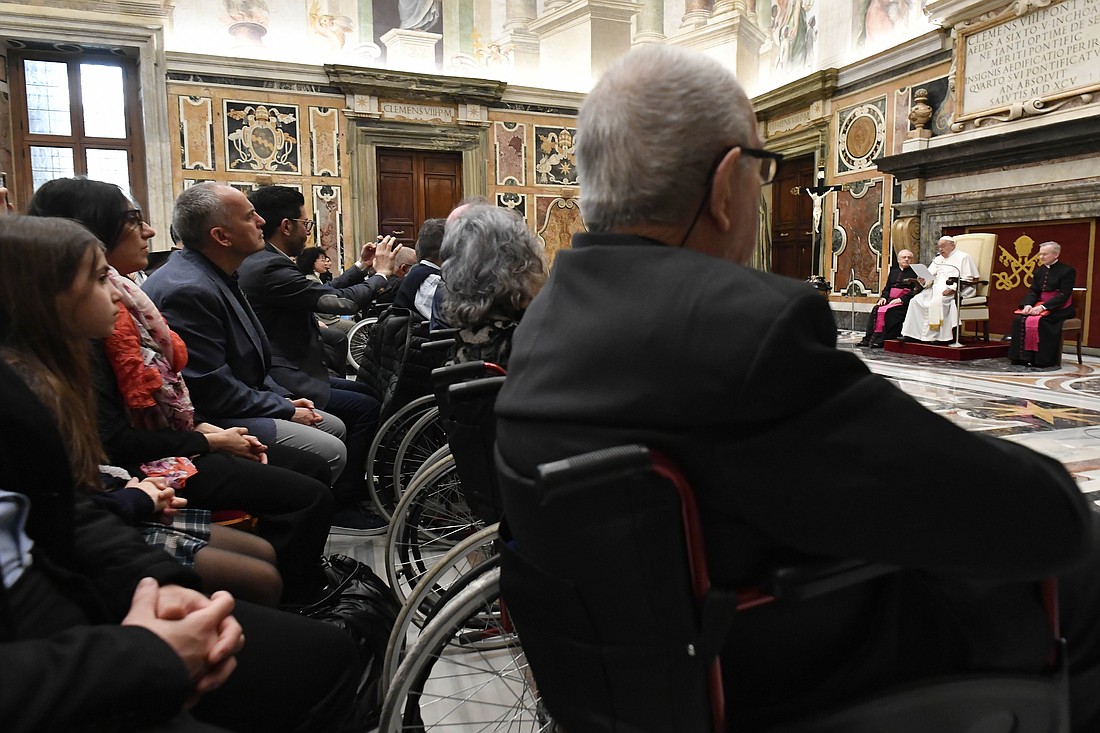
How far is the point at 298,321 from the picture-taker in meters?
3.54

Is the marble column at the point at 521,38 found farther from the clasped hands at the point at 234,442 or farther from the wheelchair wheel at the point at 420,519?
the clasped hands at the point at 234,442

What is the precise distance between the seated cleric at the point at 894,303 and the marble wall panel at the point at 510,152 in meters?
6.65

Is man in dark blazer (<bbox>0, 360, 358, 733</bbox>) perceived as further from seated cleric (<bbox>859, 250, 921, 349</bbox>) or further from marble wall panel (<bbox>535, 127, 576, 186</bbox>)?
marble wall panel (<bbox>535, 127, 576, 186</bbox>)

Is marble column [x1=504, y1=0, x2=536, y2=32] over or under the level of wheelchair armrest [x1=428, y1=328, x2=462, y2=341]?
over

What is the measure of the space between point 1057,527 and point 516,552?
714 millimetres

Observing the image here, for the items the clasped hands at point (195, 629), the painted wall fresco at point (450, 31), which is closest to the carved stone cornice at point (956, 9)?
the painted wall fresco at point (450, 31)

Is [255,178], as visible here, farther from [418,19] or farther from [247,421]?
[247,421]

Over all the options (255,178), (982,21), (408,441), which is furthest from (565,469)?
(255,178)

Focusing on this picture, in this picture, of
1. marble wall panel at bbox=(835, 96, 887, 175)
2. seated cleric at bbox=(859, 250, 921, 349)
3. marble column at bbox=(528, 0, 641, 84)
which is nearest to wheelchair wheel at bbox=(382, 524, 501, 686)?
seated cleric at bbox=(859, 250, 921, 349)

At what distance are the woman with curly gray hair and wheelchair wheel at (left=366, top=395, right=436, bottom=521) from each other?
718 millimetres

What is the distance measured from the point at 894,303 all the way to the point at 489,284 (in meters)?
8.99

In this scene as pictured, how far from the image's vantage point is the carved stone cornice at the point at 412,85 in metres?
12.4

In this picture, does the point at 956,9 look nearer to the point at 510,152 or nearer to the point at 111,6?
the point at 510,152

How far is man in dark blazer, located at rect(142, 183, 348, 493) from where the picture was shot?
2645 millimetres
